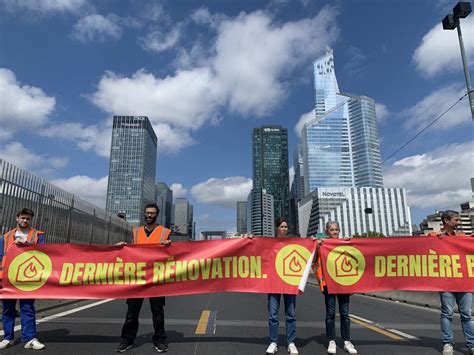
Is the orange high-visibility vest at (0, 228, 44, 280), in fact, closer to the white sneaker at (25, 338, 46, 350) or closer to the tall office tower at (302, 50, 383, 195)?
the white sneaker at (25, 338, 46, 350)

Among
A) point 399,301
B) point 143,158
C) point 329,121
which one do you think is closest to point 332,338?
point 399,301

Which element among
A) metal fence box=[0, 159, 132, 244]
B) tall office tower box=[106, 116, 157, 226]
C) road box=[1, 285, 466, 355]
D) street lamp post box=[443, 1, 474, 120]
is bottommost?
road box=[1, 285, 466, 355]

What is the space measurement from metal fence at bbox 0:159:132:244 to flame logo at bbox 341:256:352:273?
8.05m

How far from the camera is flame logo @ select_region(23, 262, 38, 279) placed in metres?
5.59

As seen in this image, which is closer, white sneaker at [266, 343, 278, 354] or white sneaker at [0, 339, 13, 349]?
white sneaker at [266, 343, 278, 354]

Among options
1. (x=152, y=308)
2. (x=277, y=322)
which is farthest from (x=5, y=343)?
(x=277, y=322)

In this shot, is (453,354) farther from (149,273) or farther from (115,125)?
(115,125)

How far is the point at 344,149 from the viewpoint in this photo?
180875mm

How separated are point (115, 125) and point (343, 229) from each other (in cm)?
11971

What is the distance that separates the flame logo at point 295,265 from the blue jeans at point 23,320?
3.95 m

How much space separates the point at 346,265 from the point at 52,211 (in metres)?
9.95

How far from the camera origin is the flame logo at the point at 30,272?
18.3ft

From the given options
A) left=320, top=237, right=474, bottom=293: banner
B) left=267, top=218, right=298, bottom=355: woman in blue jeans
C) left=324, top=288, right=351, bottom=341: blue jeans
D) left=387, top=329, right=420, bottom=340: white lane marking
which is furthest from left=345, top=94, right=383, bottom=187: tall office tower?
left=267, top=218, right=298, bottom=355: woman in blue jeans

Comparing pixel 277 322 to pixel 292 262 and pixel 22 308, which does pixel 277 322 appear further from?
pixel 22 308
